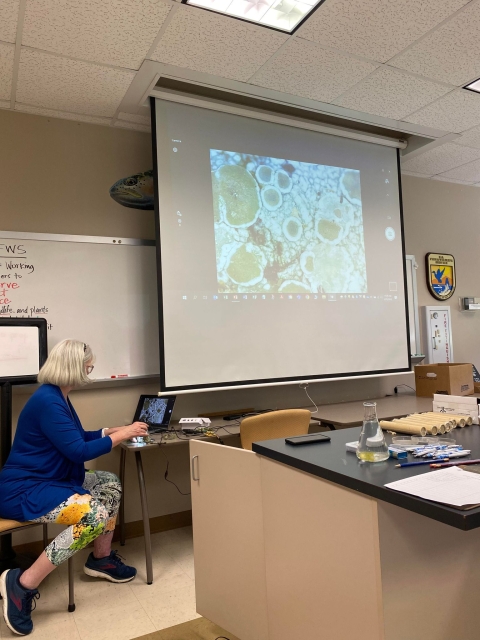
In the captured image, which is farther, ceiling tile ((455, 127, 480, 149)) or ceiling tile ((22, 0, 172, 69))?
ceiling tile ((455, 127, 480, 149))

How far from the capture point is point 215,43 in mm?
2328

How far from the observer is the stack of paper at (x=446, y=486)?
102cm

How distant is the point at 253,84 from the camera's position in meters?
2.75

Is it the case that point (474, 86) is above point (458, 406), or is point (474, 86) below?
above

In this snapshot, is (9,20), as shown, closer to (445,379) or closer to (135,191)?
(135,191)

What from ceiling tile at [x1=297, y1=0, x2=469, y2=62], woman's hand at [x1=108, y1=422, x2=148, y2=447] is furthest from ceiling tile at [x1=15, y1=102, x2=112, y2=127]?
woman's hand at [x1=108, y1=422, x2=148, y2=447]

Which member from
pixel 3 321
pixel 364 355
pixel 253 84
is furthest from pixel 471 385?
pixel 3 321

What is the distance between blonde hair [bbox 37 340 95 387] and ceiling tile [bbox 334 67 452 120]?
2.16m

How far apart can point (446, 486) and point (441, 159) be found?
361cm

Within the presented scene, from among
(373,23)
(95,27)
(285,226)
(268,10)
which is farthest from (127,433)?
(373,23)

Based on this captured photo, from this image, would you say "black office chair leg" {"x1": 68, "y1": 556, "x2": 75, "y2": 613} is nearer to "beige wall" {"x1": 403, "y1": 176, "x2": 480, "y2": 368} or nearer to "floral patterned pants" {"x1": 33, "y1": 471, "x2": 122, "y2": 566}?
"floral patterned pants" {"x1": 33, "y1": 471, "x2": 122, "y2": 566}

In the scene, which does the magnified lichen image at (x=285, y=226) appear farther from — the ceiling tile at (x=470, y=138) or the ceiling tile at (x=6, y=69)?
the ceiling tile at (x=6, y=69)

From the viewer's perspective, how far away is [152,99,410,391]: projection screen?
114 inches

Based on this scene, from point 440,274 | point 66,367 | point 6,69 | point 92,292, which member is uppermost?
point 6,69
